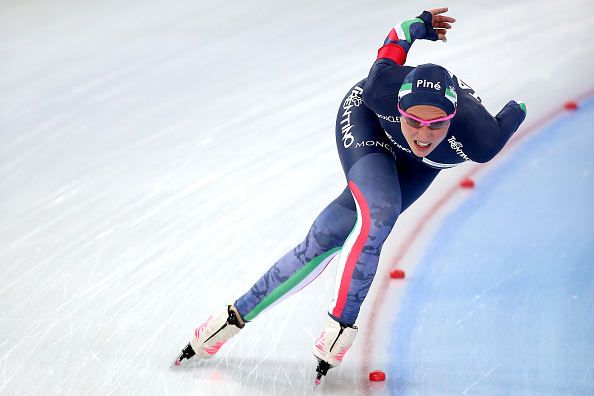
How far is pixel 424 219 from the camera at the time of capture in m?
3.82

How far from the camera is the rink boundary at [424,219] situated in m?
2.96

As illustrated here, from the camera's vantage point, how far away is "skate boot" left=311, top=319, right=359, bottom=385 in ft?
8.43

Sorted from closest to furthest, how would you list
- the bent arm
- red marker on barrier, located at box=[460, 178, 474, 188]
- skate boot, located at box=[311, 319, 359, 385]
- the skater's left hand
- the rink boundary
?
the bent arm < skate boot, located at box=[311, 319, 359, 385] < the skater's left hand < the rink boundary < red marker on barrier, located at box=[460, 178, 474, 188]

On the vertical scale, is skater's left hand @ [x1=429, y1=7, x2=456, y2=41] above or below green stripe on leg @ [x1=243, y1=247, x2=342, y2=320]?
above

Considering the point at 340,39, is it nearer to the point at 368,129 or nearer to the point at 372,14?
the point at 372,14

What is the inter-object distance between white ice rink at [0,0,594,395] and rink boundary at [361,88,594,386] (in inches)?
0.6

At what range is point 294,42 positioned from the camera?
5332mm

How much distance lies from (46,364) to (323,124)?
236 centimetres

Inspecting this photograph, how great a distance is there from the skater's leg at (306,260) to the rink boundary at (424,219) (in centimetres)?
41

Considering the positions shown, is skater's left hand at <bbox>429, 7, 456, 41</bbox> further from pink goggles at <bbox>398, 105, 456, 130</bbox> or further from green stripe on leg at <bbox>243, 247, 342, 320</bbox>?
green stripe on leg at <bbox>243, 247, 342, 320</bbox>

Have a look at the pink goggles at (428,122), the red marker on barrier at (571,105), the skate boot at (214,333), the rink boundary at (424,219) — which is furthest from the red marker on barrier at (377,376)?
the red marker on barrier at (571,105)

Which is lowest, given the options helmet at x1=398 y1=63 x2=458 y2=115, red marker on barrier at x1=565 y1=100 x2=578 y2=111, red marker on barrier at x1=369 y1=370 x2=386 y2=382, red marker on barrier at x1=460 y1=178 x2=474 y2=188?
red marker on barrier at x1=565 y1=100 x2=578 y2=111

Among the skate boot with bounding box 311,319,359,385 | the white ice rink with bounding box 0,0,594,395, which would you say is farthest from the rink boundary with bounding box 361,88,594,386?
the skate boot with bounding box 311,319,359,385

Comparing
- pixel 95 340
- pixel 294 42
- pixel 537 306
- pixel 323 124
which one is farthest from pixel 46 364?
pixel 294 42
